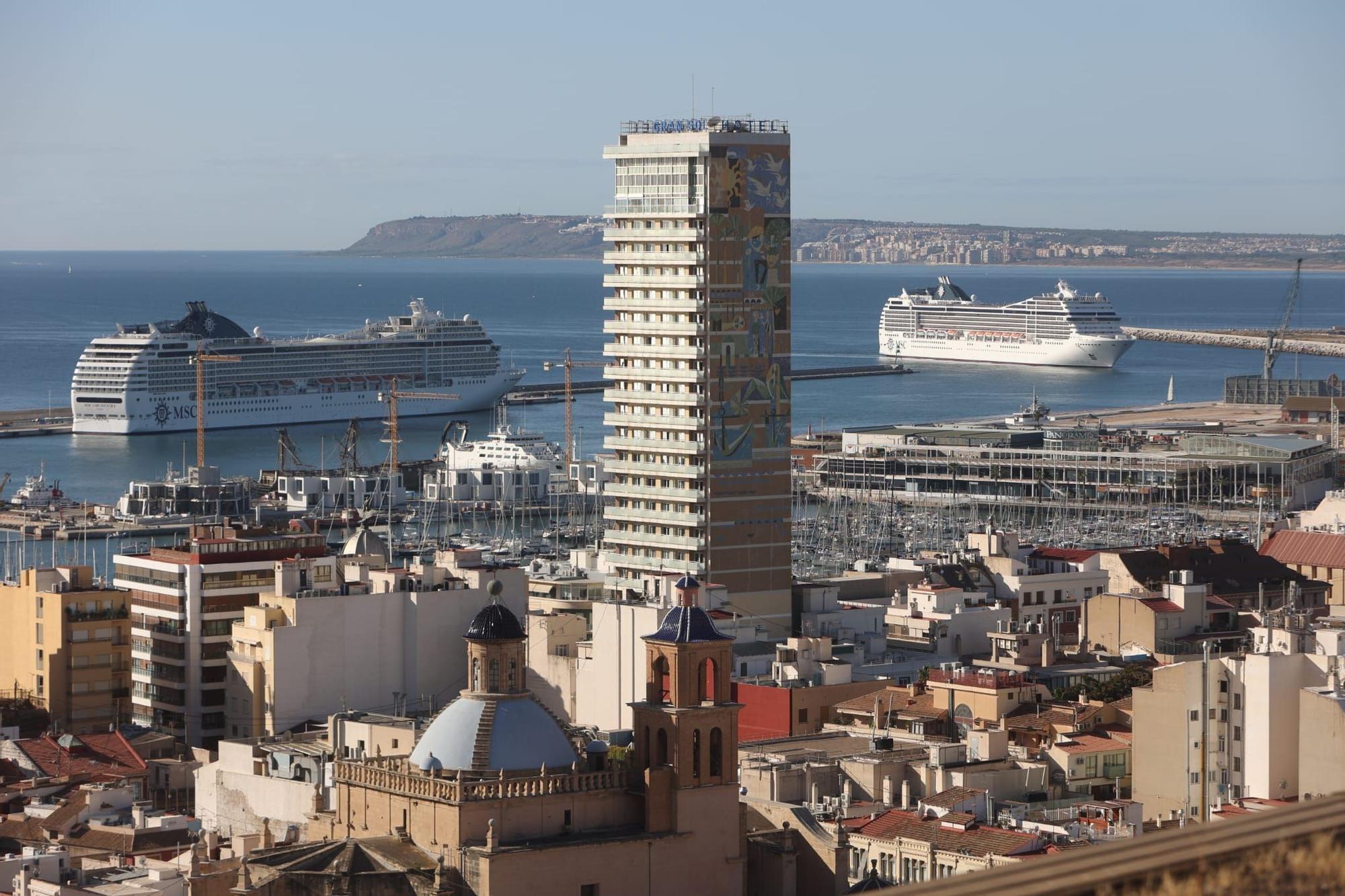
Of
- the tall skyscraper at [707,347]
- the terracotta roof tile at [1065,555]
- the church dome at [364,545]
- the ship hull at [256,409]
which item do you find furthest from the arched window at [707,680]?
the ship hull at [256,409]

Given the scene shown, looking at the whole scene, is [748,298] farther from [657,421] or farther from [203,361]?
[203,361]

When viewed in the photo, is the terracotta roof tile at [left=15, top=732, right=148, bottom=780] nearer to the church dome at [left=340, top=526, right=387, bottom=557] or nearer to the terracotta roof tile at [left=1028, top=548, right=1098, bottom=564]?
the church dome at [left=340, top=526, right=387, bottom=557]

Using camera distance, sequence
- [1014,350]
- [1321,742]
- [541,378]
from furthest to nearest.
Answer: [1014,350] → [541,378] → [1321,742]

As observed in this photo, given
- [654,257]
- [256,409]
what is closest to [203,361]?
[256,409]

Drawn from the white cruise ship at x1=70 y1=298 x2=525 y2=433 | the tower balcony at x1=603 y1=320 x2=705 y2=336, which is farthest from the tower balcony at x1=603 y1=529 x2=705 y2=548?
the white cruise ship at x1=70 y1=298 x2=525 y2=433

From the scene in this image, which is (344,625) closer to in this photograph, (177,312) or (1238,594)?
A: (1238,594)
